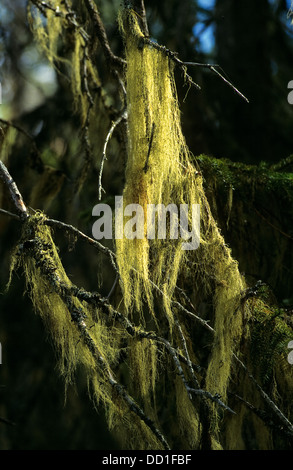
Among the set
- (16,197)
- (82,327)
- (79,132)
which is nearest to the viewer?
(82,327)

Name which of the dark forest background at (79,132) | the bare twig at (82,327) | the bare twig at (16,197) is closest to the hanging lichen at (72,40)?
the dark forest background at (79,132)

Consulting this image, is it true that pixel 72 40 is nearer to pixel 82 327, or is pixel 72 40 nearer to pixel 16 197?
pixel 16 197

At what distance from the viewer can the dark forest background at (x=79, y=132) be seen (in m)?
2.84

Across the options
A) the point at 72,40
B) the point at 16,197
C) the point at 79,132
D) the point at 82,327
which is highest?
the point at 72,40

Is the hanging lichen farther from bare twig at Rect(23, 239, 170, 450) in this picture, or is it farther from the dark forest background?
bare twig at Rect(23, 239, 170, 450)

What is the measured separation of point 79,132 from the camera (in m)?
2.65

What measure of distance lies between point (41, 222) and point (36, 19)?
54.0 inches

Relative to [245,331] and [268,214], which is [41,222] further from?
[268,214]

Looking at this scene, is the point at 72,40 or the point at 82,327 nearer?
the point at 82,327

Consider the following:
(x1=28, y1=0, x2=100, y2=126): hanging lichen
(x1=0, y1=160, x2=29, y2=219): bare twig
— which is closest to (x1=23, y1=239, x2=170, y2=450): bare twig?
(x1=0, y1=160, x2=29, y2=219): bare twig

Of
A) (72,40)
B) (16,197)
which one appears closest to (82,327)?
(16,197)

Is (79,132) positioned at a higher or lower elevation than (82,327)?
higher

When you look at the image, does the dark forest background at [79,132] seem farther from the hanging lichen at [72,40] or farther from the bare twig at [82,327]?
the bare twig at [82,327]

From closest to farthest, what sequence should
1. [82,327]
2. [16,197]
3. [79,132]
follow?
1. [82,327]
2. [16,197]
3. [79,132]
